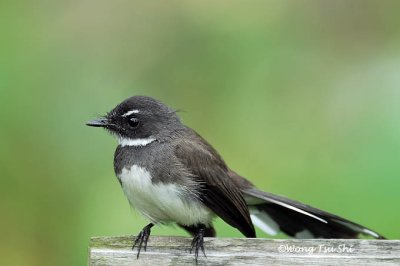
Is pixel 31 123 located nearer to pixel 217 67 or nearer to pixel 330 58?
pixel 217 67

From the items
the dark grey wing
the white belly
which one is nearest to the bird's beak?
the white belly

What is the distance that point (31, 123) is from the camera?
26.1ft

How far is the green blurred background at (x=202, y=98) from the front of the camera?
23.8ft

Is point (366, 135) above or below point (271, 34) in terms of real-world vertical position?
below

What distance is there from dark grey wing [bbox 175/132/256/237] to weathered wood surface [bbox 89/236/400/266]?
0.77m

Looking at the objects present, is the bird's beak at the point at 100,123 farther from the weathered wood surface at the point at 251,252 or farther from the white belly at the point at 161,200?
the weathered wood surface at the point at 251,252

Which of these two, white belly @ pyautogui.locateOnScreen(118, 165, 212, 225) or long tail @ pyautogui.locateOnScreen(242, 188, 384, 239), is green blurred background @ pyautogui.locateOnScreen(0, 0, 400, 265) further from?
white belly @ pyautogui.locateOnScreen(118, 165, 212, 225)

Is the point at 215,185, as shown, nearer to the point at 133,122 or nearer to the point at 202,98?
the point at 133,122

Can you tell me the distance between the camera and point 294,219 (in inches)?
243

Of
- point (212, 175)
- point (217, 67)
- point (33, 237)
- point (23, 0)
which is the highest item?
point (23, 0)

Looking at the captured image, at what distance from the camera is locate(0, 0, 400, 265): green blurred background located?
7262 millimetres

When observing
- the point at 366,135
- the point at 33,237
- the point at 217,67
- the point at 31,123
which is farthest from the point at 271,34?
the point at 33,237

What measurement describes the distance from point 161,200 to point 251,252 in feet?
3.77

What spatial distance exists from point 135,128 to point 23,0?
3.28m
